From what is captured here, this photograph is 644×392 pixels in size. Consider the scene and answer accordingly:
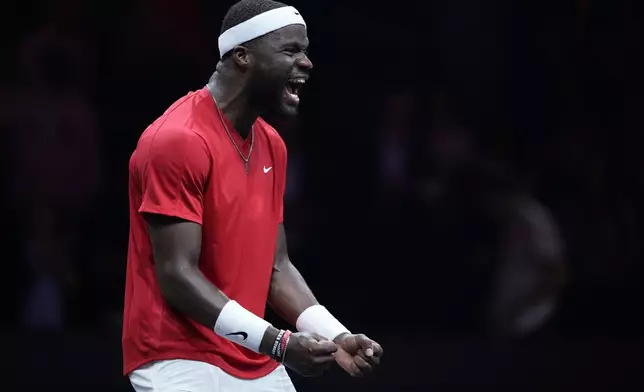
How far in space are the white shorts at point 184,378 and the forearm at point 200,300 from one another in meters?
0.18

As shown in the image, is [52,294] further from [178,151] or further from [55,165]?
[178,151]

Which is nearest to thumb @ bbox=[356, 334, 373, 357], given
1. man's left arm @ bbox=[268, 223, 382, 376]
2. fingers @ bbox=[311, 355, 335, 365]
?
man's left arm @ bbox=[268, 223, 382, 376]

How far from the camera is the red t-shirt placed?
329 centimetres

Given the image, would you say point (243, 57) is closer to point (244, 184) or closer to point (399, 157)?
point (244, 184)

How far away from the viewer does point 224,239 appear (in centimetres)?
346

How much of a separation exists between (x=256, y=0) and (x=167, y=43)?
2.74 m

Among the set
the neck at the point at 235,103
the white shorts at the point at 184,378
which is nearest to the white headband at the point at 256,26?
the neck at the point at 235,103

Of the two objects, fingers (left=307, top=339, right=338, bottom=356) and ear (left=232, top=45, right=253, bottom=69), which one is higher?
ear (left=232, top=45, right=253, bottom=69)

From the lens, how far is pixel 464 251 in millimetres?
6281

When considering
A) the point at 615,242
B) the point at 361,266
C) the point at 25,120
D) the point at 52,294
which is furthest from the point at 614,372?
the point at 25,120

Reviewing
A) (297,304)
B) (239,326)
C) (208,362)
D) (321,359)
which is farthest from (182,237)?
(297,304)

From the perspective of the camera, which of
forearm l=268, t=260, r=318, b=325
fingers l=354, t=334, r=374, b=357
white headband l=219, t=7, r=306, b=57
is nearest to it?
fingers l=354, t=334, r=374, b=357

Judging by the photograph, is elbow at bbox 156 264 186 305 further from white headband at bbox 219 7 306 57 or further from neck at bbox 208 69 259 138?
white headband at bbox 219 7 306 57

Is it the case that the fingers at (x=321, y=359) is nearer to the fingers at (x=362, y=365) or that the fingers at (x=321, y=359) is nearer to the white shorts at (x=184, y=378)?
the fingers at (x=362, y=365)
